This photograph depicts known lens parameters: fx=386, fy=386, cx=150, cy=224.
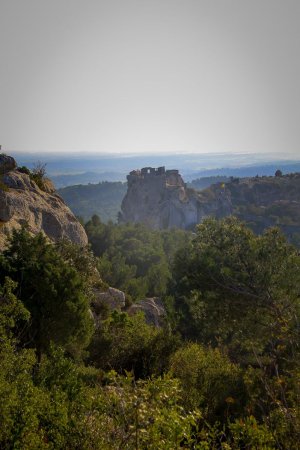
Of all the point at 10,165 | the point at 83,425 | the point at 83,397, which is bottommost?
the point at 83,397

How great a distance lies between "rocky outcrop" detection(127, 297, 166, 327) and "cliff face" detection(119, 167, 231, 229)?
364 feet

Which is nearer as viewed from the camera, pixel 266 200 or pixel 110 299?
pixel 110 299

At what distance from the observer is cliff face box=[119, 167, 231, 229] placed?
160 m

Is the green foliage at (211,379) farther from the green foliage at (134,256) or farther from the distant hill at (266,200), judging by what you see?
the distant hill at (266,200)

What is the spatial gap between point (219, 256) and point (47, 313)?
10.7 m

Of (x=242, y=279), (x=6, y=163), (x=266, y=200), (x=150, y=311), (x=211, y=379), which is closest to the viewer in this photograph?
(x=211, y=379)

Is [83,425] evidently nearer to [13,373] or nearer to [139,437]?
[139,437]

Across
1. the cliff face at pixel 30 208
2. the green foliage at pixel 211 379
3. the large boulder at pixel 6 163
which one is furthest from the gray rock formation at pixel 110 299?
the large boulder at pixel 6 163

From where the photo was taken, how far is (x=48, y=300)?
72.7 feet

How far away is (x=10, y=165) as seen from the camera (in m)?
41.9

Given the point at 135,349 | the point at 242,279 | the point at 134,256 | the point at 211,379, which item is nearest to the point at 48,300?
the point at 135,349

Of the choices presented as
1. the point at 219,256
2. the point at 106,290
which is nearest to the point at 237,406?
the point at 219,256

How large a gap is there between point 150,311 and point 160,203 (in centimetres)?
12030

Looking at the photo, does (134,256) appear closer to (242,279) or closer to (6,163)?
(6,163)
